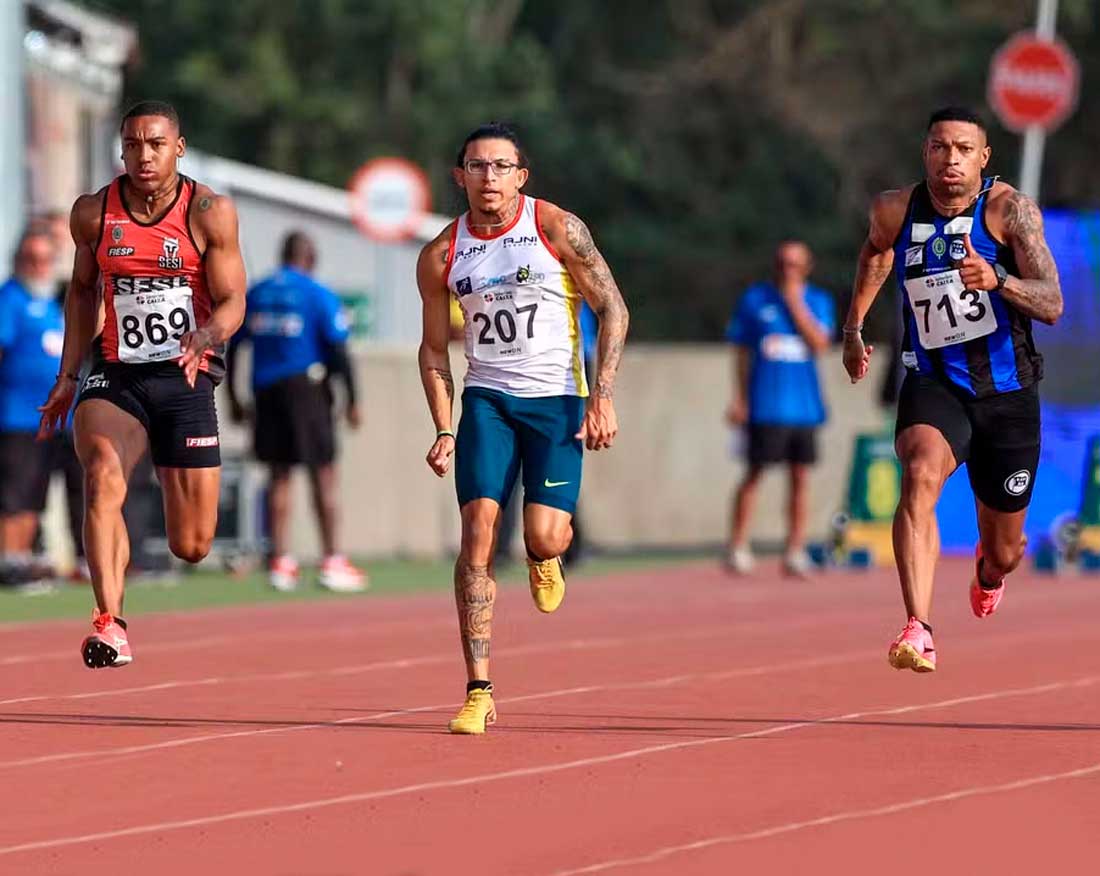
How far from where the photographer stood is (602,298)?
36.0ft

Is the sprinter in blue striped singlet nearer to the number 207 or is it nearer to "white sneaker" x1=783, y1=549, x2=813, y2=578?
the number 207

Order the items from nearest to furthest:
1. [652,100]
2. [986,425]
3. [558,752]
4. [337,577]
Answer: [558,752]
[986,425]
[337,577]
[652,100]

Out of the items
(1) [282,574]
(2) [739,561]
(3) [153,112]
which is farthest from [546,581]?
(2) [739,561]

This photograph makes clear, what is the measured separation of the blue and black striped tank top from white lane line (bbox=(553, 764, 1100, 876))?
2.13 meters

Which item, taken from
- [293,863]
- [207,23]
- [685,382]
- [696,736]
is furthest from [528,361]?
[207,23]

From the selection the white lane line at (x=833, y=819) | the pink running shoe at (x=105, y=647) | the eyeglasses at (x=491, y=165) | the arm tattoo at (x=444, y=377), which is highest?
the eyeglasses at (x=491, y=165)

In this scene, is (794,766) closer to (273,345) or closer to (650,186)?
(273,345)

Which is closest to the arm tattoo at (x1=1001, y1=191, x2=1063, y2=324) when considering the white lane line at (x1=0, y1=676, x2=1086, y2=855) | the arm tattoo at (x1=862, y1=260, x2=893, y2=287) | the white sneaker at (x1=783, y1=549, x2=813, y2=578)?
the arm tattoo at (x1=862, y1=260, x2=893, y2=287)

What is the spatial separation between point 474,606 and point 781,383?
32.8 feet

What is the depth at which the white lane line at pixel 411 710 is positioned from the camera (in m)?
10.1

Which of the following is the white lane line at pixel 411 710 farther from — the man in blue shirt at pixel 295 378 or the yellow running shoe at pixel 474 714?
the man in blue shirt at pixel 295 378

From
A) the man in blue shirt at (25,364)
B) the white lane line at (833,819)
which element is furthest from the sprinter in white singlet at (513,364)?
the man in blue shirt at (25,364)

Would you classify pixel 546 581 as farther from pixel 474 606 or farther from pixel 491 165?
pixel 491 165

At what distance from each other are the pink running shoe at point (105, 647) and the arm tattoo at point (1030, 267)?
11.8 feet
